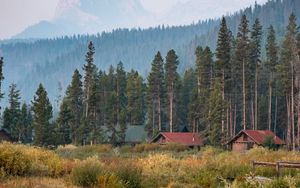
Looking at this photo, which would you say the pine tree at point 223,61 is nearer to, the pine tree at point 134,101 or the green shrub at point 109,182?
the pine tree at point 134,101

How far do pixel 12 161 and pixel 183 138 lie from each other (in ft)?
170

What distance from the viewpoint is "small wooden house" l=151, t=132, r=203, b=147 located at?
223ft

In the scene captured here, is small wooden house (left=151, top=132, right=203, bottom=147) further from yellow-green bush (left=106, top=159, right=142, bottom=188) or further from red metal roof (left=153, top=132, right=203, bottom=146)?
yellow-green bush (left=106, top=159, right=142, bottom=188)

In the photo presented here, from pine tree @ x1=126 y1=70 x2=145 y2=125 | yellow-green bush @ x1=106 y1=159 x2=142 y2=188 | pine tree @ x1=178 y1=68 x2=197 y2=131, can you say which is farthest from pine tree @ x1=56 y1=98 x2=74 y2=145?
yellow-green bush @ x1=106 y1=159 x2=142 y2=188

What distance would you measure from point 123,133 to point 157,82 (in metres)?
11.9

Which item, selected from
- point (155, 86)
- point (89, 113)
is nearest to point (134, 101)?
point (155, 86)

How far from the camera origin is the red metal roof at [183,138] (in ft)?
223

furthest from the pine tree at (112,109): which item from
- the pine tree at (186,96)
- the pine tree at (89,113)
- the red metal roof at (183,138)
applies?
the red metal roof at (183,138)

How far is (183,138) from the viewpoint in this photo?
70.1 m

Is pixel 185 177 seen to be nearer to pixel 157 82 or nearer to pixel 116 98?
pixel 157 82

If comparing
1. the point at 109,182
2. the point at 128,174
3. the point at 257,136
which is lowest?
the point at 109,182

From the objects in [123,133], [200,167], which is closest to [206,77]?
[123,133]

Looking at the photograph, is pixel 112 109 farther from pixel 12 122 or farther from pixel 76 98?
pixel 12 122

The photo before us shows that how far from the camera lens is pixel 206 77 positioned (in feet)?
271
